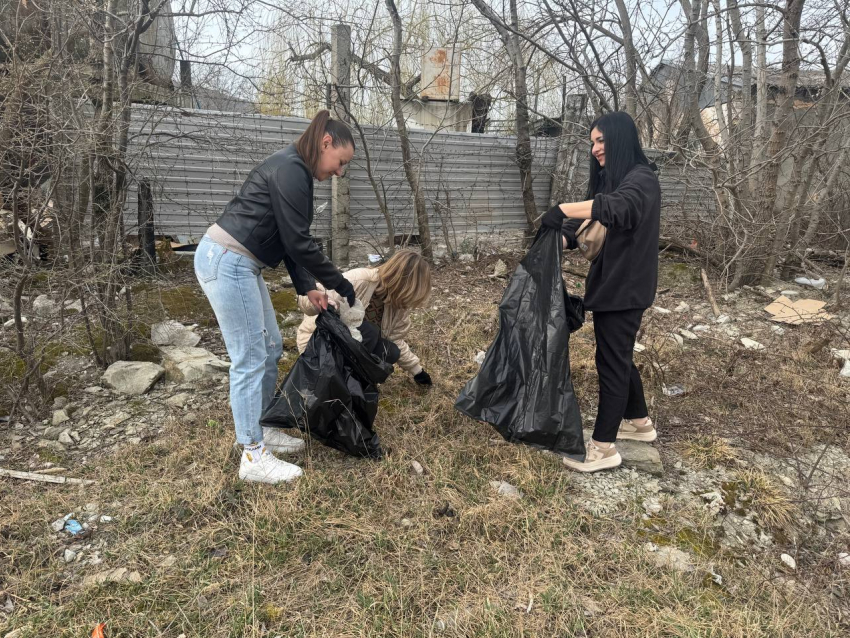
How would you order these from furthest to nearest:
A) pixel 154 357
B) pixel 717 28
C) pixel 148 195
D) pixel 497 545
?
pixel 717 28 < pixel 148 195 < pixel 154 357 < pixel 497 545

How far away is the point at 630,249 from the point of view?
233cm

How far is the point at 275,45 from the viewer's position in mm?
5953

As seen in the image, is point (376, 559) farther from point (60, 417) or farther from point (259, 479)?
point (60, 417)

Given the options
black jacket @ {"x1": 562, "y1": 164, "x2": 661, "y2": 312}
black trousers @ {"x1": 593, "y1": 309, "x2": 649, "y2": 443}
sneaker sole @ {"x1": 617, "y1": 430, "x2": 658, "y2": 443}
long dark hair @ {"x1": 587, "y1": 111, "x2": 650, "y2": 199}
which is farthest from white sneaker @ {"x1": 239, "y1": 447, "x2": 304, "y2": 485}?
long dark hair @ {"x1": 587, "y1": 111, "x2": 650, "y2": 199}

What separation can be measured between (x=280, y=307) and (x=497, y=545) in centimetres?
344

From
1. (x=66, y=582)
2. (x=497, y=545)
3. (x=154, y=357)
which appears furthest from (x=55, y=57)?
(x=497, y=545)

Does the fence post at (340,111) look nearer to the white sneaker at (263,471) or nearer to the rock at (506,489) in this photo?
the white sneaker at (263,471)

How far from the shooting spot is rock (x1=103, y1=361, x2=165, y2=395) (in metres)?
3.44

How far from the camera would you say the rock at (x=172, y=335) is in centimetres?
412

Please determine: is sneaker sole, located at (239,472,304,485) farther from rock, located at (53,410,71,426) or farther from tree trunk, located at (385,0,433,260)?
tree trunk, located at (385,0,433,260)

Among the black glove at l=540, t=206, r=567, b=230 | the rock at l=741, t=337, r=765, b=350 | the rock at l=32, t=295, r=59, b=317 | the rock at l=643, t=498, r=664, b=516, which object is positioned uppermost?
the black glove at l=540, t=206, r=567, b=230

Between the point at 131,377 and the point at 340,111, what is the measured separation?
354 cm

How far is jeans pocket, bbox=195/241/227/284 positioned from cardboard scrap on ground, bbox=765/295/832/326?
5014mm

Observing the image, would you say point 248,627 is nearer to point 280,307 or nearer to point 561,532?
point 561,532
